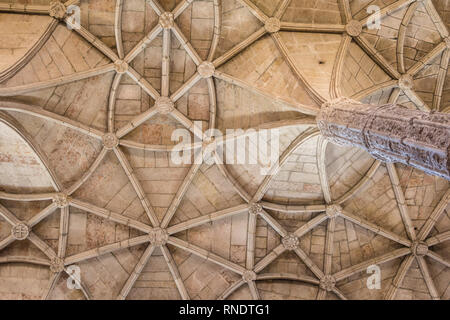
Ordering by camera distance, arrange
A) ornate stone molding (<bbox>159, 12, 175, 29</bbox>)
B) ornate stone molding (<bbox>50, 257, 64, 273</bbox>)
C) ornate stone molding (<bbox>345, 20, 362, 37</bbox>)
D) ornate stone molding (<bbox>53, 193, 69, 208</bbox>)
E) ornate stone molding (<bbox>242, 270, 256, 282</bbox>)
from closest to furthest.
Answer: ornate stone molding (<bbox>159, 12, 175, 29</bbox>) → ornate stone molding (<bbox>345, 20, 362, 37</bbox>) → ornate stone molding (<bbox>53, 193, 69, 208</bbox>) → ornate stone molding (<bbox>50, 257, 64, 273</bbox>) → ornate stone molding (<bbox>242, 270, 256, 282</bbox>)

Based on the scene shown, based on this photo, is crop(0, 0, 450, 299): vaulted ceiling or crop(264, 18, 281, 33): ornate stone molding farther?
crop(264, 18, 281, 33): ornate stone molding

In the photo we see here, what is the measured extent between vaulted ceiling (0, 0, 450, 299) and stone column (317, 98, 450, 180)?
2333 millimetres

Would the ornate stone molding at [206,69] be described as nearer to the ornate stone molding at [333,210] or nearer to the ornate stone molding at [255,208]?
the ornate stone molding at [255,208]

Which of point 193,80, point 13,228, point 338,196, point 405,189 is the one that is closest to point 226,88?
point 193,80

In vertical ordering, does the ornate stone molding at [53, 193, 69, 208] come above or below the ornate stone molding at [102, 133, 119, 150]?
below

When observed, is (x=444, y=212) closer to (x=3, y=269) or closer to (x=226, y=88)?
(x=226, y=88)

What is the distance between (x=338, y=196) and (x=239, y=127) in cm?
379

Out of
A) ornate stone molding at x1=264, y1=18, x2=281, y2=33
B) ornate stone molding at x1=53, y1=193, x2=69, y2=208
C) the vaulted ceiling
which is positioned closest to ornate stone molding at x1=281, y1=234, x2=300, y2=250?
the vaulted ceiling

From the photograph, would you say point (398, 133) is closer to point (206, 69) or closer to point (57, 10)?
point (206, 69)

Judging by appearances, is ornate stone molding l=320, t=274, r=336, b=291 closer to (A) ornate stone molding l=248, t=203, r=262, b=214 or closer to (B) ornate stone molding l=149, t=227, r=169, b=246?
(A) ornate stone molding l=248, t=203, r=262, b=214

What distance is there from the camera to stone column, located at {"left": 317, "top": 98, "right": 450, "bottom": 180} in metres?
5.55

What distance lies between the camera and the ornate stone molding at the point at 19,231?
42.4 feet

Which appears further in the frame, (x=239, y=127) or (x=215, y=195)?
(x=215, y=195)

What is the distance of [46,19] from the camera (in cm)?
1152
